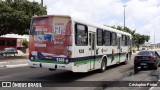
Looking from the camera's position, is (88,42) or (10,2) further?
(10,2)

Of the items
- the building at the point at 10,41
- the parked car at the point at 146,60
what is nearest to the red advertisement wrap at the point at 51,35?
the parked car at the point at 146,60

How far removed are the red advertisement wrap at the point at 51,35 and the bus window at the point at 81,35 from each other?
0.58m

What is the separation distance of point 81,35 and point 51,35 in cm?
158

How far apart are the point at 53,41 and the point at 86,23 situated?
7.68 feet

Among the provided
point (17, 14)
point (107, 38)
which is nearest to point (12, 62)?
point (17, 14)

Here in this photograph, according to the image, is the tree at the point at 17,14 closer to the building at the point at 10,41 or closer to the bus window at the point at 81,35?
the bus window at the point at 81,35

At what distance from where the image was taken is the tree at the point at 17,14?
107 ft

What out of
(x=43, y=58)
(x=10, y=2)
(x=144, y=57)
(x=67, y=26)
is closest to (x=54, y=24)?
(x=67, y=26)

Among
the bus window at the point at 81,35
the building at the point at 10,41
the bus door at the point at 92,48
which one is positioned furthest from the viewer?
the building at the point at 10,41

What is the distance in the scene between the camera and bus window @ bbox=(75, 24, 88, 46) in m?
14.4

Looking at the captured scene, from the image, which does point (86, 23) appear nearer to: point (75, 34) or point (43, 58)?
point (75, 34)

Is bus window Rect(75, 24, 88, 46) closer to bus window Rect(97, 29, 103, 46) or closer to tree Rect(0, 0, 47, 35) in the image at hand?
bus window Rect(97, 29, 103, 46)

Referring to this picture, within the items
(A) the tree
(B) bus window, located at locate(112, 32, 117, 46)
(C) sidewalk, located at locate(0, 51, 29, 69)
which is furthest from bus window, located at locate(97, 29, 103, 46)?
(A) the tree

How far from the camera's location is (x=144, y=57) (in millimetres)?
21469
